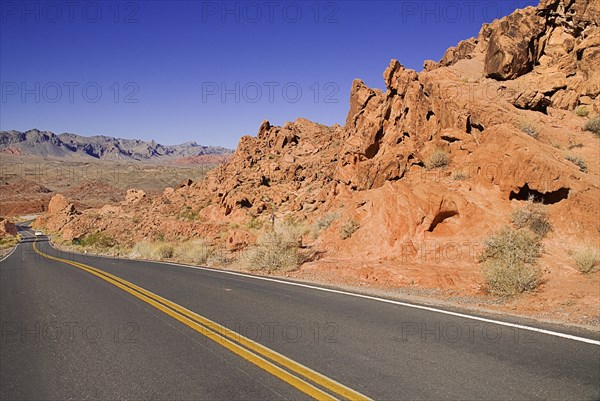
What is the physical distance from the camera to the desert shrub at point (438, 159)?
55.9ft

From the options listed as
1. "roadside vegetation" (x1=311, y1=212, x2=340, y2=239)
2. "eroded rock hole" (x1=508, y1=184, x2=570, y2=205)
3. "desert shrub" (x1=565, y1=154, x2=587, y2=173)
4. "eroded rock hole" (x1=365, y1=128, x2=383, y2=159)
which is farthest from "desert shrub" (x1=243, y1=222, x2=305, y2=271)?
"eroded rock hole" (x1=365, y1=128, x2=383, y2=159)

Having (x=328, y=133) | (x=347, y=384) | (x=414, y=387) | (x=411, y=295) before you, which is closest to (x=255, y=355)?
(x=347, y=384)

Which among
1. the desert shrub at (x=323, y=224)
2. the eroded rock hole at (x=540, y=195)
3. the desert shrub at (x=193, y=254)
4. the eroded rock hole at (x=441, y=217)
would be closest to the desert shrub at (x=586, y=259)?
the eroded rock hole at (x=540, y=195)

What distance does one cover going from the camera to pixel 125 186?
392ft

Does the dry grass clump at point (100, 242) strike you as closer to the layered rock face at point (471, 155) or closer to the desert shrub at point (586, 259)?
the layered rock face at point (471, 155)

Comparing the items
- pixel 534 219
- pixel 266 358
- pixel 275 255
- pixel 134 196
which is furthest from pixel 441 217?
pixel 134 196

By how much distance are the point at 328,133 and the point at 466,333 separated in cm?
4793

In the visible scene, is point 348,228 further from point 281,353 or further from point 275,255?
point 281,353

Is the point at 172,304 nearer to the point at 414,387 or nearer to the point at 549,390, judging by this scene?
the point at 414,387

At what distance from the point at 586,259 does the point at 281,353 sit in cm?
855

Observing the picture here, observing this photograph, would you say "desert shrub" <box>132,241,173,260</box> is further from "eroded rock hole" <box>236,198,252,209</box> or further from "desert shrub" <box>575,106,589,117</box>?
"desert shrub" <box>575,106,589,117</box>

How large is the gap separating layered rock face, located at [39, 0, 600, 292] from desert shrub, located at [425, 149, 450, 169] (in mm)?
42

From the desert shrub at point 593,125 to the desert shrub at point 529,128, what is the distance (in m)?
2.89

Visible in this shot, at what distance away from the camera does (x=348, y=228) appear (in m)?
16.0
